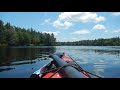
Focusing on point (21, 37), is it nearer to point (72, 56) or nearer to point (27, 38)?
point (27, 38)

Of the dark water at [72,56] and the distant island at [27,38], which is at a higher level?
the distant island at [27,38]

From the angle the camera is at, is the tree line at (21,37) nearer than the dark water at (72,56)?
Yes

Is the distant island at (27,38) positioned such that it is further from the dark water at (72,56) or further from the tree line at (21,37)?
the dark water at (72,56)

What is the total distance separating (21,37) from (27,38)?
16 cm

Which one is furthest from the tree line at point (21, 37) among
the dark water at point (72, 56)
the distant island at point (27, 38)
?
the dark water at point (72, 56)

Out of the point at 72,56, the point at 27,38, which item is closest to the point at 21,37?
the point at 27,38

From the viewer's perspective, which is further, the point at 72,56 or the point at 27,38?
the point at 72,56

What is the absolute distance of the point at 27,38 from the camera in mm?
4391

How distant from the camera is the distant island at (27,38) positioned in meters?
3.87
